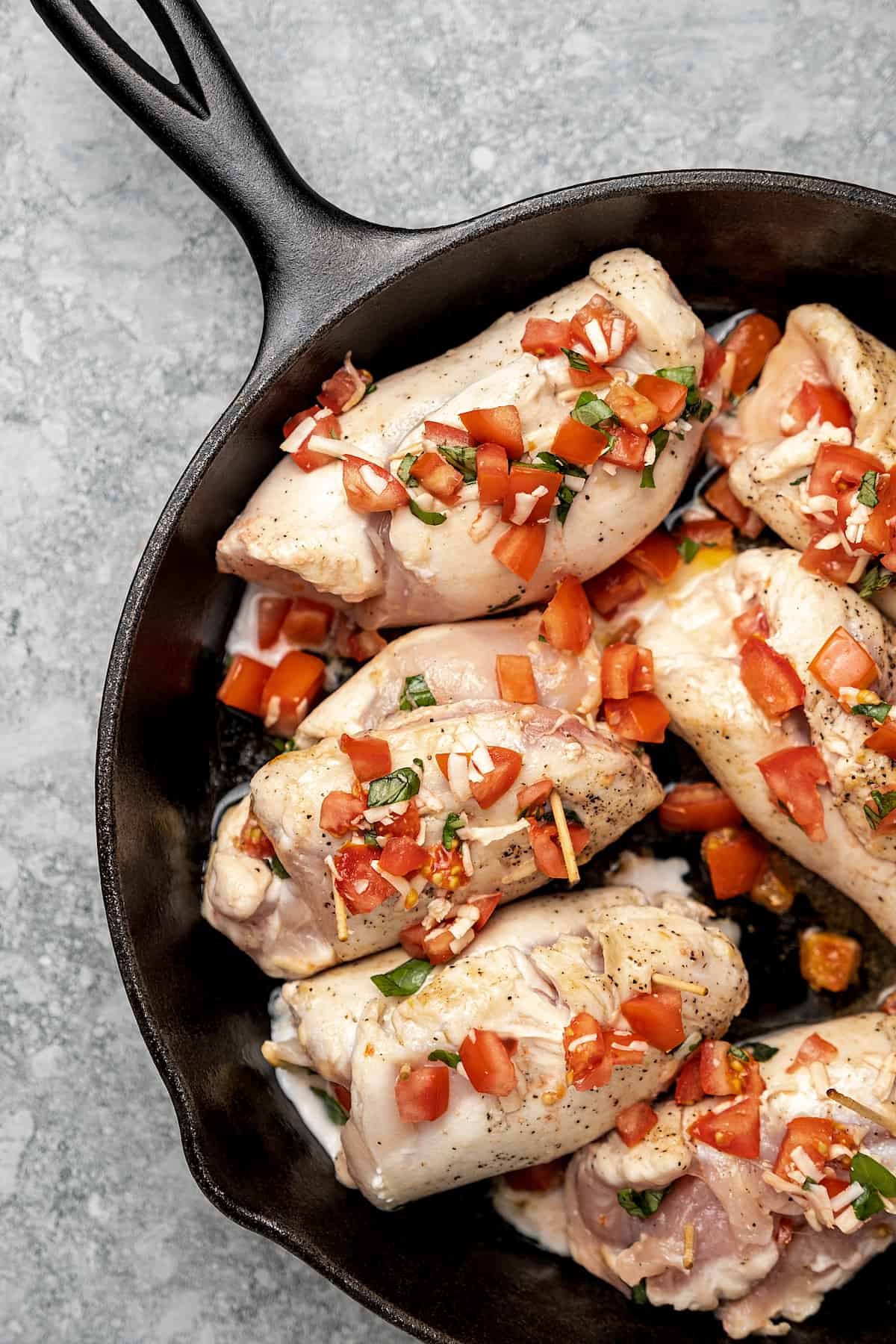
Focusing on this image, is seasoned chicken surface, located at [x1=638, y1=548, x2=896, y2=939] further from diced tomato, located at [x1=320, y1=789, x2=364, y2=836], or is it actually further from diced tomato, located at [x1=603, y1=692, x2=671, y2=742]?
diced tomato, located at [x1=320, y1=789, x2=364, y2=836]

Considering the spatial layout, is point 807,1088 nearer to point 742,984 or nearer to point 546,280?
point 742,984

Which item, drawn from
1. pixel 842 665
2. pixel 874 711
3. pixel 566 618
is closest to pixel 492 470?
pixel 566 618

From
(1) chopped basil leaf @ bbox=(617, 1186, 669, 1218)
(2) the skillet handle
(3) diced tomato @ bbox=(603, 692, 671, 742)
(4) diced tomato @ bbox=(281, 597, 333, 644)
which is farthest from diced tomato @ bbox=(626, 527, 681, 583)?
(1) chopped basil leaf @ bbox=(617, 1186, 669, 1218)

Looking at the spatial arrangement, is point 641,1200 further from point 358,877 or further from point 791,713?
point 791,713

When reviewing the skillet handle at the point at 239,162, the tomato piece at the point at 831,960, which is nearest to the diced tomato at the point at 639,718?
the tomato piece at the point at 831,960

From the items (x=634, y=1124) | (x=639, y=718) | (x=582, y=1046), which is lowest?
(x=634, y=1124)

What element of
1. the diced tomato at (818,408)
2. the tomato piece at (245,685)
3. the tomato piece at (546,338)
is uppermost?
the tomato piece at (546,338)

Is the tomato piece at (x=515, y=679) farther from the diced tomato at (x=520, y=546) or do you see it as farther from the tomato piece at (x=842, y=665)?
the tomato piece at (x=842, y=665)
